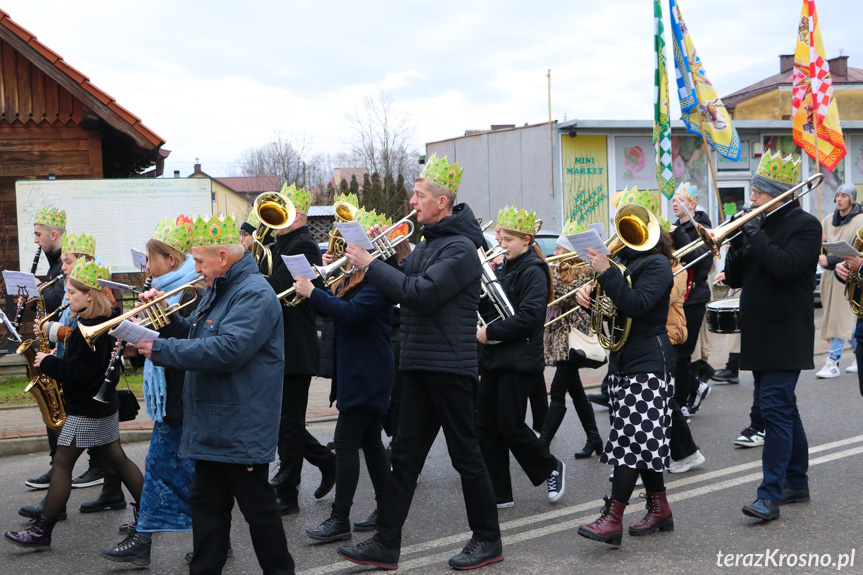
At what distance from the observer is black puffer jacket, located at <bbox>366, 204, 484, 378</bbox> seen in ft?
14.4

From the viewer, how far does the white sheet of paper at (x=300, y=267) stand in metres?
4.78

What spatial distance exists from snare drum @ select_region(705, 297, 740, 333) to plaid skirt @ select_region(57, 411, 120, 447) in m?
5.73

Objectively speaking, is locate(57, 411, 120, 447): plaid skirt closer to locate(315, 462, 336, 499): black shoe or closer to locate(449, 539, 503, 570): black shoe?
locate(315, 462, 336, 499): black shoe

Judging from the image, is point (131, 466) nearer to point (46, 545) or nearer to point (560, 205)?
point (46, 545)

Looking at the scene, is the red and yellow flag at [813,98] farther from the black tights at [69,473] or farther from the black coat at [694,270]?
the black tights at [69,473]

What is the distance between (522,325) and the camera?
213 inches

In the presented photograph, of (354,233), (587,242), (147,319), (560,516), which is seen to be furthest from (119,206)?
(587,242)

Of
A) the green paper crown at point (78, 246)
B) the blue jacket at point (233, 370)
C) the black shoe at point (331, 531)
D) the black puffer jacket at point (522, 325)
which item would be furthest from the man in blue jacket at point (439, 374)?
the green paper crown at point (78, 246)

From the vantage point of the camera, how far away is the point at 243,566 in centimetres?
475

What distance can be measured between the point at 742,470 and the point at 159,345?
4280 millimetres

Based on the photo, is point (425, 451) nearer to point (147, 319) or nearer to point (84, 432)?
point (147, 319)

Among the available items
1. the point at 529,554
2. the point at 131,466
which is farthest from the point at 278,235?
the point at 529,554

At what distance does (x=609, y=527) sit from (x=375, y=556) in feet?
4.16

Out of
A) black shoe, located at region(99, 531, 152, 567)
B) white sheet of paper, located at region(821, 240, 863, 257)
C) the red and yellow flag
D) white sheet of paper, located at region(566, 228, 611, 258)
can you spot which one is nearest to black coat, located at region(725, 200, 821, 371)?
white sheet of paper, located at region(821, 240, 863, 257)
